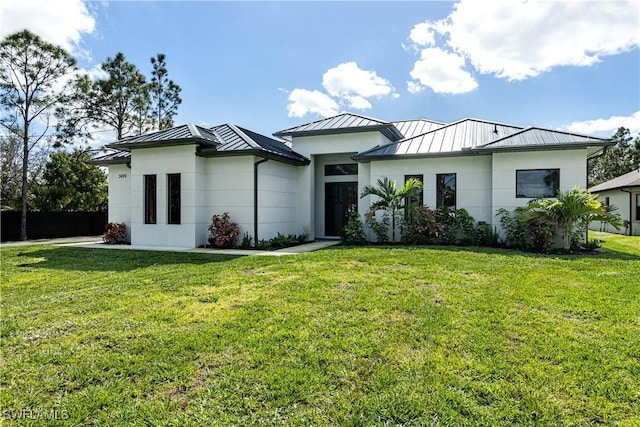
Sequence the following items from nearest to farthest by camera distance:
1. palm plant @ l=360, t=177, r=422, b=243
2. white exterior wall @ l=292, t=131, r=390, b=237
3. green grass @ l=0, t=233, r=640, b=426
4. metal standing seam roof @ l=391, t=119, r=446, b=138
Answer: green grass @ l=0, t=233, r=640, b=426 → palm plant @ l=360, t=177, r=422, b=243 → white exterior wall @ l=292, t=131, r=390, b=237 → metal standing seam roof @ l=391, t=119, r=446, b=138

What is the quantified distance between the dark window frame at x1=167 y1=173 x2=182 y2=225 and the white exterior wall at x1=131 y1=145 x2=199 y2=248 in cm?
12

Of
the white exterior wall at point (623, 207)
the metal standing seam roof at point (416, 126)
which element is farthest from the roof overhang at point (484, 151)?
the white exterior wall at point (623, 207)

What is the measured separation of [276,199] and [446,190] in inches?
229

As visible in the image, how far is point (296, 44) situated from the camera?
44.3 feet

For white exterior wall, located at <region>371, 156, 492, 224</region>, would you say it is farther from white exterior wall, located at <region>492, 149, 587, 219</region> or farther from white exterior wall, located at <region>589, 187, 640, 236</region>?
white exterior wall, located at <region>589, 187, 640, 236</region>

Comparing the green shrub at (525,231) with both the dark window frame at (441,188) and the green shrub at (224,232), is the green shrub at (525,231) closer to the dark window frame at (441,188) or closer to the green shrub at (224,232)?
the dark window frame at (441,188)

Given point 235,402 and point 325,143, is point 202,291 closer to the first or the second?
point 235,402

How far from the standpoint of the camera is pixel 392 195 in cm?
1195

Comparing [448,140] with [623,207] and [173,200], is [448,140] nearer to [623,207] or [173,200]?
[173,200]

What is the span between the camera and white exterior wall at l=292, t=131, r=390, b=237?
13711 millimetres

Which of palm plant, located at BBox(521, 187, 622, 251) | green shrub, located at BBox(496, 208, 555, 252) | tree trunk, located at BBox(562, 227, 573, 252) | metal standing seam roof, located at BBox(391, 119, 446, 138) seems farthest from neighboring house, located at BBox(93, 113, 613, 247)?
metal standing seam roof, located at BBox(391, 119, 446, 138)

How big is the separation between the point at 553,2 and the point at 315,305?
9.69 meters

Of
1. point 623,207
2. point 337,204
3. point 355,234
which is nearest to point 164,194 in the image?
point 355,234

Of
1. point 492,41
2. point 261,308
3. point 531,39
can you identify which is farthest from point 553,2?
point 261,308
